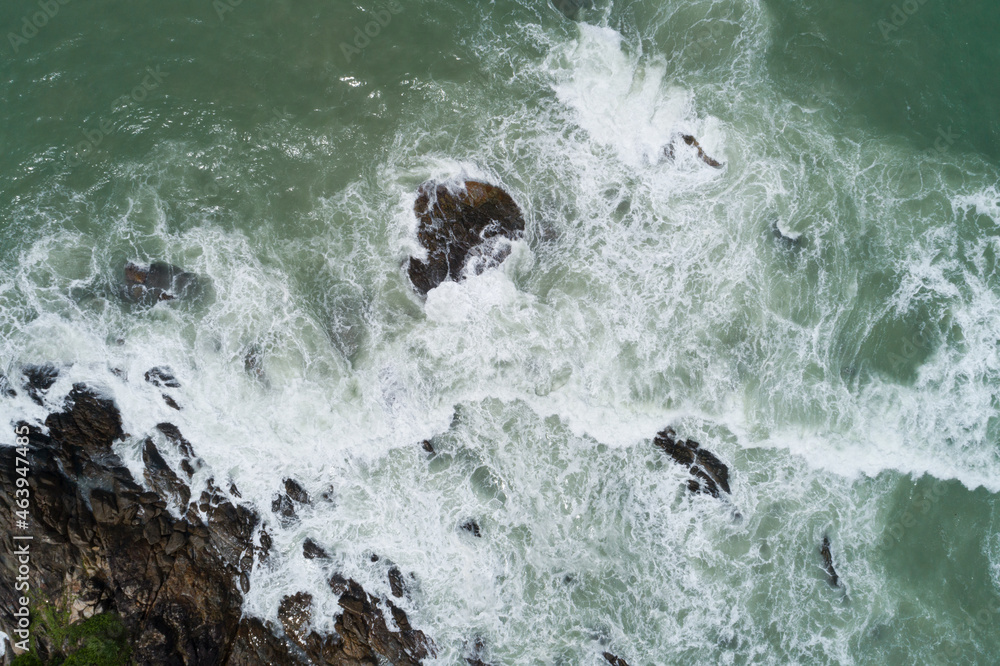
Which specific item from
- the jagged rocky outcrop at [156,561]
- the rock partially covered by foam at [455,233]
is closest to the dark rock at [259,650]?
the jagged rocky outcrop at [156,561]

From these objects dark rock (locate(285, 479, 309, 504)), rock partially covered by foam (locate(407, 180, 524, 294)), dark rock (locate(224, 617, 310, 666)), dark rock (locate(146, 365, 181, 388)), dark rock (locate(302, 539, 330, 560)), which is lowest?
dark rock (locate(224, 617, 310, 666))

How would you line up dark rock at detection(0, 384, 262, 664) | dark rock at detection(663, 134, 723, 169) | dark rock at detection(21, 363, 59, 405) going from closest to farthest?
1. dark rock at detection(0, 384, 262, 664)
2. dark rock at detection(21, 363, 59, 405)
3. dark rock at detection(663, 134, 723, 169)

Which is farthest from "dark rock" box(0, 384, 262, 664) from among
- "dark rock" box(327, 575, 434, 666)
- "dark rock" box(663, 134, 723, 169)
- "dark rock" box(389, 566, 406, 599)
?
"dark rock" box(663, 134, 723, 169)

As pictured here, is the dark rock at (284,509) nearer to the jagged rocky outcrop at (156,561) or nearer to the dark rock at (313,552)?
the jagged rocky outcrop at (156,561)

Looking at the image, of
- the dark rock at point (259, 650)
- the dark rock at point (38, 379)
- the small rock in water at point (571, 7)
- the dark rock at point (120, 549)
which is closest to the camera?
the dark rock at point (120, 549)

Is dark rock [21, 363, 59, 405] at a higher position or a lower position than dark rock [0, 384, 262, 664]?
higher

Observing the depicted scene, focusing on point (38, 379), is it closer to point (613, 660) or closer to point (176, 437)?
point (176, 437)

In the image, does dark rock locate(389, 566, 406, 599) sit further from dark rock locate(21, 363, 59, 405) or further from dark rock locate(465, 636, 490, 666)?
dark rock locate(21, 363, 59, 405)
